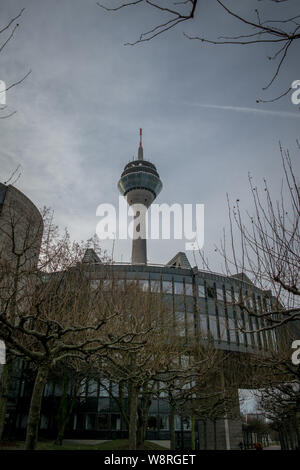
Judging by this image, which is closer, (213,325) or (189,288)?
(213,325)

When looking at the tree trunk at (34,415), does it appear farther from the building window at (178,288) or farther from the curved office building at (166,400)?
the building window at (178,288)

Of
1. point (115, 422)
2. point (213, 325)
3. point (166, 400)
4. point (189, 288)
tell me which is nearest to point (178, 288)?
point (189, 288)

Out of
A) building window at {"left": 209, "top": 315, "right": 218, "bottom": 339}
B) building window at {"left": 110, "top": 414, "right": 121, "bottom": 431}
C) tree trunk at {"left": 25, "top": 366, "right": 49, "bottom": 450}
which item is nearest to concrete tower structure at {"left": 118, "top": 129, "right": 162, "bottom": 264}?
building window at {"left": 209, "top": 315, "right": 218, "bottom": 339}

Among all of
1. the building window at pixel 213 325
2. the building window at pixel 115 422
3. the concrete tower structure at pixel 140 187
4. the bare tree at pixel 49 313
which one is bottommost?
the building window at pixel 115 422

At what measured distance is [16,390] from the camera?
2831 cm

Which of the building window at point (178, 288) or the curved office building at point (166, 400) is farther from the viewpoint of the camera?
the building window at point (178, 288)

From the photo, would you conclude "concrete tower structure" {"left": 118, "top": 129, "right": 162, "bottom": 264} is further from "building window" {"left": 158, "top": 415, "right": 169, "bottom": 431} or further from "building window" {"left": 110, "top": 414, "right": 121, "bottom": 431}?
"building window" {"left": 110, "top": 414, "right": 121, "bottom": 431}

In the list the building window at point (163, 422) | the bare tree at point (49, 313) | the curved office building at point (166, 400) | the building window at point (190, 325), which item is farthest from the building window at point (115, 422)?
the bare tree at point (49, 313)

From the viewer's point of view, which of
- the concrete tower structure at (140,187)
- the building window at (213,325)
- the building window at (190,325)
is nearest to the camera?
the building window at (190,325)

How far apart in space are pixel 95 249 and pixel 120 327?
5203mm

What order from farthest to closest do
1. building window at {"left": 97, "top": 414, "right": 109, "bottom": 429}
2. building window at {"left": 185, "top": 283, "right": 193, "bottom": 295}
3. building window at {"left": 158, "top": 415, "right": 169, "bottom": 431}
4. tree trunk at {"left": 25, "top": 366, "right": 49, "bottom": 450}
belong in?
1. building window at {"left": 185, "top": 283, "right": 193, "bottom": 295}
2. building window at {"left": 158, "top": 415, "right": 169, "bottom": 431}
3. building window at {"left": 97, "top": 414, "right": 109, "bottom": 429}
4. tree trunk at {"left": 25, "top": 366, "right": 49, "bottom": 450}

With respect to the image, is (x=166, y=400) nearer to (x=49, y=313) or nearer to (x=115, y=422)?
(x=115, y=422)
